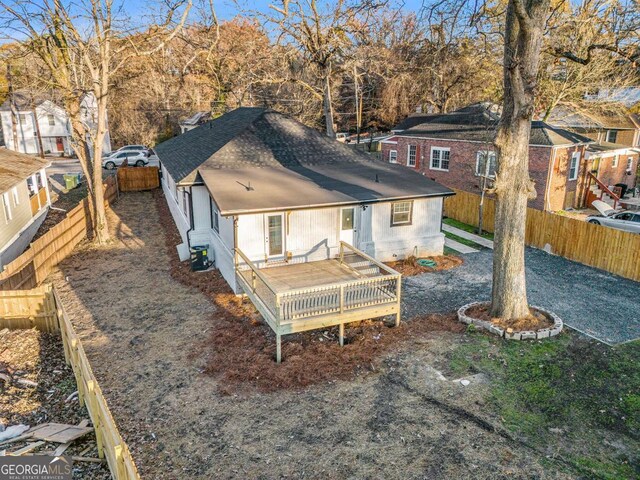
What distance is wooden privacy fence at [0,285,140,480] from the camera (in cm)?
581

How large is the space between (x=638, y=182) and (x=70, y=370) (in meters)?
37.1

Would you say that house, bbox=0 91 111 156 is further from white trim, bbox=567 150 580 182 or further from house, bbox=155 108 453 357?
white trim, bbox=567 150 580 182

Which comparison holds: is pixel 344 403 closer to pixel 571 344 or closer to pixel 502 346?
pixel 502 346

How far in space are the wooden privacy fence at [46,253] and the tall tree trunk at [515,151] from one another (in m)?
Result: 14.0

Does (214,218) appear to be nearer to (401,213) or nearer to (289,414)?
(401,213)

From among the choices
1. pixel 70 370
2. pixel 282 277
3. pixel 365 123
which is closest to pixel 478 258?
pixel 282 277

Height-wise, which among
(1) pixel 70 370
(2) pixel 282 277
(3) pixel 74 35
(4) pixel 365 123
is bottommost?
(1) pixel 70 370

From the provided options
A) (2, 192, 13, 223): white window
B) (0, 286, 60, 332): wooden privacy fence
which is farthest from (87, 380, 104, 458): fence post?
(2, 192, 13, 223): white window

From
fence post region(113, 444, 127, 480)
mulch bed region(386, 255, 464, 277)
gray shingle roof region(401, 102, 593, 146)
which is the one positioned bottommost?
mulch bed region(386, 255, 464, 277)

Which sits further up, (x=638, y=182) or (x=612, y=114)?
(x=612, y=114)

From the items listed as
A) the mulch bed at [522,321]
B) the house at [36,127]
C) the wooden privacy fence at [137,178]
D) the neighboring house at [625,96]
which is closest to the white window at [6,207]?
the wooden privacy fence at [137,178]

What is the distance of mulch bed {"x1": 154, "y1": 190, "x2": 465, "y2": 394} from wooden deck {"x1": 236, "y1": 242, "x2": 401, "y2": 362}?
1.56 feet

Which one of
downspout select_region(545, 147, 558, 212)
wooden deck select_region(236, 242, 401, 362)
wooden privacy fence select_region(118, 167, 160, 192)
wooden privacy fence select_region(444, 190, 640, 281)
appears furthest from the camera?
wooden privacy fence select_region(118, 167, 160, 192)

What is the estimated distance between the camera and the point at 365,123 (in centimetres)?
5775
